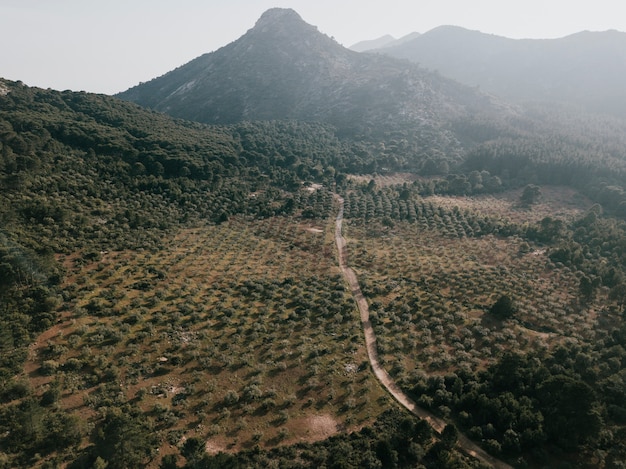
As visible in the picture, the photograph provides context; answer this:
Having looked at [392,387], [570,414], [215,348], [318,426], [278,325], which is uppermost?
[215,348]

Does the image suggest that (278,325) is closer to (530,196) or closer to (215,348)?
(215,348)

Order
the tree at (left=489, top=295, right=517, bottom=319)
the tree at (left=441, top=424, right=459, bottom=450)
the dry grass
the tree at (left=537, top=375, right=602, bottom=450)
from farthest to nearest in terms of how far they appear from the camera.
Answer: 1. the tree at (left=489, top=295, right=517, bottom=319)
2. the dry grass
3. the tree at (left=537, top=375, right=602, bottom=450)
4. the tree at (left=441, top=424, right=459, bottom=450)

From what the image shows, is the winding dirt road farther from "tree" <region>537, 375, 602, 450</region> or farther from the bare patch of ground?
the bare patch of ground

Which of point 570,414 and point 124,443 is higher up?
point 124,443

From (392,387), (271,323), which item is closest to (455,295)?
(392,387)

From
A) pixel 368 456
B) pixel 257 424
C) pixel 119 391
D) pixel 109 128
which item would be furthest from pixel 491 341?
pixel 109 128

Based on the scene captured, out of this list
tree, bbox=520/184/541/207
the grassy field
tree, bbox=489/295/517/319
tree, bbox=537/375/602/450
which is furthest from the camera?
tree, bbox=520/184/541/207

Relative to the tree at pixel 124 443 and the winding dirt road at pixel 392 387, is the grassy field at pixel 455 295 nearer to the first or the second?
the winding dirt road at pixel 392 387

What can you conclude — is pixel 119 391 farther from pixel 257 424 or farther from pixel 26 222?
pixel 26 222

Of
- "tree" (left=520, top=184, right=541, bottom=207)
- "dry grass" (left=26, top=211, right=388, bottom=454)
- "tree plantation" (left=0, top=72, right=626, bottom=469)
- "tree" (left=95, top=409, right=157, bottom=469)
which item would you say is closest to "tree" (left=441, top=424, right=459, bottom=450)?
"tree plantation" (left=0, top=72, right=626, bottom=469)
